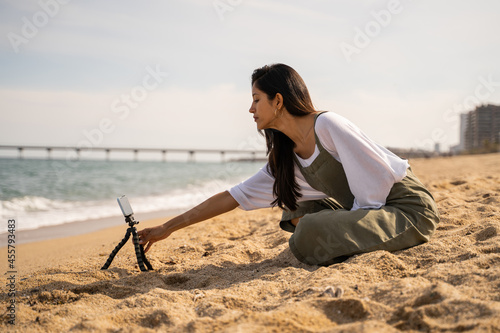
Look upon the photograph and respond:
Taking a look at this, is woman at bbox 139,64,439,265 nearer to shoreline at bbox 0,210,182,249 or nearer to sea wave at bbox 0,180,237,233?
shoreline at bbox 0,210,182,249

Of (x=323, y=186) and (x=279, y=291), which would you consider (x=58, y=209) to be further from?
(x=279, y=291)

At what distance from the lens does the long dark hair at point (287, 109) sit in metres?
2.10

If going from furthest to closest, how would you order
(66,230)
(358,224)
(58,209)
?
(58,209) < (66,230) < (358,224)

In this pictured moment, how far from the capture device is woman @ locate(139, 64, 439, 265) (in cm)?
192

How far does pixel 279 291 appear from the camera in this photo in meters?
1.68

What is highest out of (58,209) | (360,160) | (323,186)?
(360,160)

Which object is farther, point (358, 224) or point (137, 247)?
point (137, 247)

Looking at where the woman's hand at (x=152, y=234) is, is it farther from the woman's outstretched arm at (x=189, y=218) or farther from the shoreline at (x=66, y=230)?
the shoreline at (x=66, y=230)

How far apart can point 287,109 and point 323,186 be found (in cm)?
44

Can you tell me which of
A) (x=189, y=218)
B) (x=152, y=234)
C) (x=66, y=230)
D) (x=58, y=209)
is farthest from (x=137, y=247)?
(x=58, y=209)

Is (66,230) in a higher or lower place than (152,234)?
lower

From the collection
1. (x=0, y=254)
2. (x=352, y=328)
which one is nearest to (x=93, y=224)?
(x=0, y=254)

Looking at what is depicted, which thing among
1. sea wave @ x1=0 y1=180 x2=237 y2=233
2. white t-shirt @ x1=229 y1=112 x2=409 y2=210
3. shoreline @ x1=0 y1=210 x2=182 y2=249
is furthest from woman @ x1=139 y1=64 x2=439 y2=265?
sea wave @ x1=0 y1=180 x2=237 y2=233

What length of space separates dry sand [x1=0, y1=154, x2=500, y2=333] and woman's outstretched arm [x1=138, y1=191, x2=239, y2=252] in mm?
189
